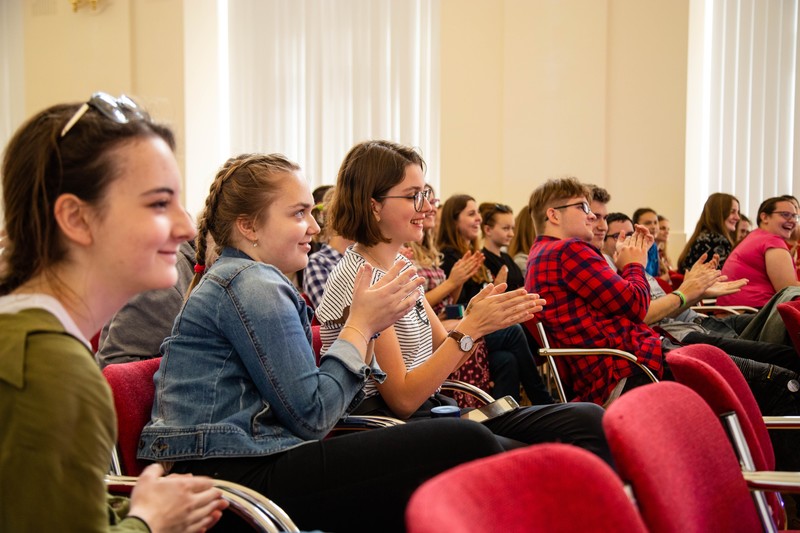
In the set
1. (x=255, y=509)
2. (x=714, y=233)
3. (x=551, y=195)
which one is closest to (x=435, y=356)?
(x=255, y=509)

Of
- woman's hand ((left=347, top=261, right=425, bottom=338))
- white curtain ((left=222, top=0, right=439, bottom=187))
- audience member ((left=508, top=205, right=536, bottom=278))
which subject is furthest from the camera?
white curtain ((left=222, top=0, right=439, bottom=187))

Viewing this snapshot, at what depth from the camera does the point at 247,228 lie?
1.75 metres

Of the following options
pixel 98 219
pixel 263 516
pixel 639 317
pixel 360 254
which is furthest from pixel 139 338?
pixel 639 317

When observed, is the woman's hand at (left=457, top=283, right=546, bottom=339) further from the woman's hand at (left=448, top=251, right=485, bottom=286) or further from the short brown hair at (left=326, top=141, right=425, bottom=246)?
the woman's hand at (left=448, top=251, right=485, bottom=286)

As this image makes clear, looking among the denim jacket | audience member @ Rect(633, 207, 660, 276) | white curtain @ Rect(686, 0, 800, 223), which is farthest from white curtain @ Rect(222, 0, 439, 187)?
the denim jacket

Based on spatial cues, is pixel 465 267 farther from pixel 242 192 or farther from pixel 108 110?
pixel 108 110

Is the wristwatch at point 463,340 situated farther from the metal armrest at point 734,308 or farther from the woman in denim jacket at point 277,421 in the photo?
the metal armrest at point 734,308

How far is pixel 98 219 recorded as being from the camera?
41.8 inches

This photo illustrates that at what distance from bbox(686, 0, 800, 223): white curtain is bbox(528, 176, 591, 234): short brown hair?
3922mm

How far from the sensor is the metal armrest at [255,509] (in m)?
1.29

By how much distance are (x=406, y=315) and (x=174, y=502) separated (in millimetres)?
1127

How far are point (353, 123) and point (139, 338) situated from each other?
5.70 meters

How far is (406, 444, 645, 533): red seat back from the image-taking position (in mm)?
821

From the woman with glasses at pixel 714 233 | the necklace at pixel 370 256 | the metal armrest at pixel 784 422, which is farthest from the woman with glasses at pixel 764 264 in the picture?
the necklace at pixel 370 256
